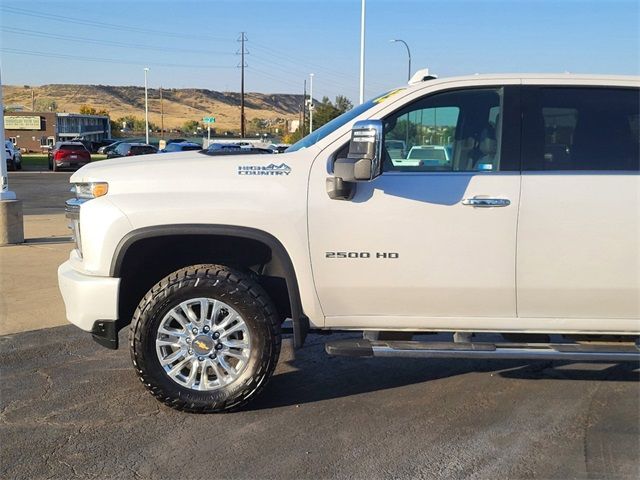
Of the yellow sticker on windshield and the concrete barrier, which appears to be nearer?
the yellow sticker on windshield

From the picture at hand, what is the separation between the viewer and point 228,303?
410 cm

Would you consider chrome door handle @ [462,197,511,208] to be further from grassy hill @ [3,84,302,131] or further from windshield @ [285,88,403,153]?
grassy hill @ [3,84,302,131]

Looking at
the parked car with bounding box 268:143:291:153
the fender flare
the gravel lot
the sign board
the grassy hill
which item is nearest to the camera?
the gravel lot

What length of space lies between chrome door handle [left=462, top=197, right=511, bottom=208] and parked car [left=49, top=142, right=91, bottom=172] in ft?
111

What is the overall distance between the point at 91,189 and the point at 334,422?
2157mm

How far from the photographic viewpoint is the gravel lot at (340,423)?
11.7 ft

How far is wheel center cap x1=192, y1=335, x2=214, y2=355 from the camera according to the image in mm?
4141

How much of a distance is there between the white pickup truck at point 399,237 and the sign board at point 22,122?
196 feet

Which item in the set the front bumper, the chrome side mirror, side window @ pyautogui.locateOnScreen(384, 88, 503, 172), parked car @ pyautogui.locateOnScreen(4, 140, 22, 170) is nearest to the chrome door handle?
side window @ pyautogui.locateOnScreen(384, 88, 503, 172)

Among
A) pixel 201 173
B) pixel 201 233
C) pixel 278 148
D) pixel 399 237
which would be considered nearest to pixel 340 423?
pixel 399 237

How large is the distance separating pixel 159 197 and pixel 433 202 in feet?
5.62

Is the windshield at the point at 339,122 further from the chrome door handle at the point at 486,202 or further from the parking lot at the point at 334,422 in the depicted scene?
the parking lot at the point at 334,422

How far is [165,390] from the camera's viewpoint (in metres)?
4.13

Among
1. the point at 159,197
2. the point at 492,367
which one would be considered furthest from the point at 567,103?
the point at 159,197
